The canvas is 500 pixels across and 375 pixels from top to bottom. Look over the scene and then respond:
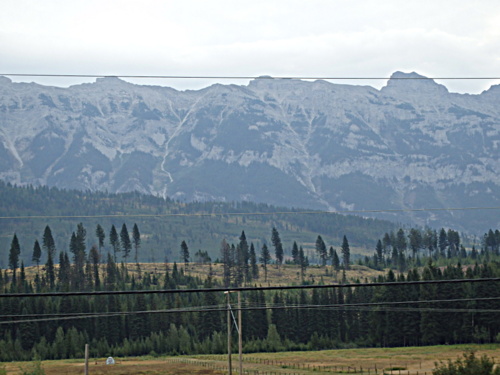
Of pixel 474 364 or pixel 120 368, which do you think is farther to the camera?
pixel 120 368

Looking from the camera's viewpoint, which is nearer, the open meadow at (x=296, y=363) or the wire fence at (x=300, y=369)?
the wire fence at (x=300, y=369)

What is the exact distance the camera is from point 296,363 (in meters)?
148

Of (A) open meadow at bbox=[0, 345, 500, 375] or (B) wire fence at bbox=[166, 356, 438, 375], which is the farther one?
(A) open meadow at bbox=[0, 345, 500, 375]

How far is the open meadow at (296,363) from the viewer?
13262 centimetres

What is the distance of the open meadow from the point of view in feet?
435

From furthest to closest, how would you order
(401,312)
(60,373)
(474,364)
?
(401,312), (60,373), (474,364)

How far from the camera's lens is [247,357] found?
164 m

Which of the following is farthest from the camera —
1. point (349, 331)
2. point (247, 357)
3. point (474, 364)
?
point (349, 331)

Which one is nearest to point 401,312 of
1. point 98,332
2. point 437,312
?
point 437,312

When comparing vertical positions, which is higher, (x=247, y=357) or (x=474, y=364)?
(x=474, y=364)

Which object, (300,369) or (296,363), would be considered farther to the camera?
(296,363)

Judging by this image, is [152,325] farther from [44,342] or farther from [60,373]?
[60,373]

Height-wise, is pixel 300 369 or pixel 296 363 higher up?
pixel 300 369

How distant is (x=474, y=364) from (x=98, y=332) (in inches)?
4972
